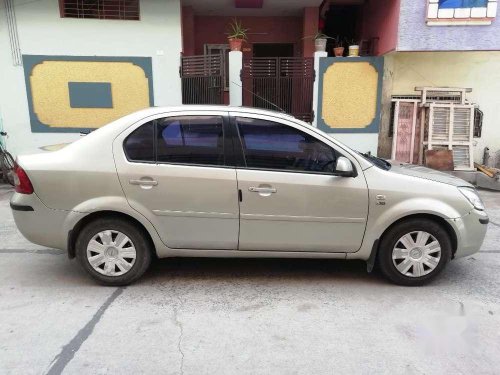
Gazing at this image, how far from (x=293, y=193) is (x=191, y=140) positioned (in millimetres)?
1051

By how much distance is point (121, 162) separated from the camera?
371cm

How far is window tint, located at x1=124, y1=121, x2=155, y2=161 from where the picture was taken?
3744 mm

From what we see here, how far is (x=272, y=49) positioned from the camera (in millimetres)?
11688

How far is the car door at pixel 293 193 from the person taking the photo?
3711 millimetres

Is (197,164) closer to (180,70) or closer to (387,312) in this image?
(387,312)

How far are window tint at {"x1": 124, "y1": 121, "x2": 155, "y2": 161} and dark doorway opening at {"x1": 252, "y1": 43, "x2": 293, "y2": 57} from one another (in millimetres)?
8567

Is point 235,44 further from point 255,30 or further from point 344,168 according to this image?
point 344,168

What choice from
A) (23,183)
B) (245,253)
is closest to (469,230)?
(245,253)

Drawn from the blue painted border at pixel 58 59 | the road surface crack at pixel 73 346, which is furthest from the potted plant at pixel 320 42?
the road surface crack at pixel 73 346

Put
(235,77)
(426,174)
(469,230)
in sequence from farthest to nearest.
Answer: (235,77) → (426,174) → (469,230)

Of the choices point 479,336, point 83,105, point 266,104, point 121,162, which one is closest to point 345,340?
point 479,336

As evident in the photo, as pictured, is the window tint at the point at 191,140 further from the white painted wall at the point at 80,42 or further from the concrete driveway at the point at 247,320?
the white painted wall at the point at 80,42

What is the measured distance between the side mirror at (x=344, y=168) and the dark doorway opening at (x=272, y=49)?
8.70 metres

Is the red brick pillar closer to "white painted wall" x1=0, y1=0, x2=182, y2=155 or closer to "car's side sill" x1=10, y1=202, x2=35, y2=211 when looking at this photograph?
"white painted wall" x1=0, y1=0, x2=182, y2=155
